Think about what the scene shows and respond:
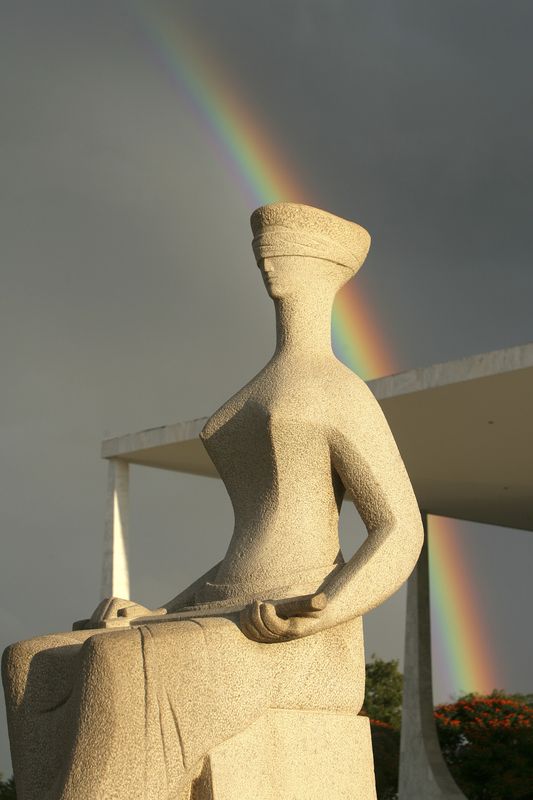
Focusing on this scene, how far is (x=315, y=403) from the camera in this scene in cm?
430

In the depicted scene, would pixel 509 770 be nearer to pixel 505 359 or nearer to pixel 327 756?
pixel 505 359

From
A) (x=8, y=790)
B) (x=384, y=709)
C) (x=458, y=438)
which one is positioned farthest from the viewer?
(x=384, y=709)

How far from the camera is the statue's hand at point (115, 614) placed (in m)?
4.36

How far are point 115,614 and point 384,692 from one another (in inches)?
746

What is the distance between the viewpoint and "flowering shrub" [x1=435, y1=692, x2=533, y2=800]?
56.1 ft

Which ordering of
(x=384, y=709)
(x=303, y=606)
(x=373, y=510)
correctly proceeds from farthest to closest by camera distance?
1. (x=384, y=709)
2. (x=373, y=510)
3. (x=303, y=606)

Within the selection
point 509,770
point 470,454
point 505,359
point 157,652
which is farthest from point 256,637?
point 509,770

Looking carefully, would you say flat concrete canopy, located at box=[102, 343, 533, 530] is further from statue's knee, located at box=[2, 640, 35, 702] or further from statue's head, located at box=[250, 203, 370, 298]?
statue's knee, located at box=[2, 640, 35, 702]

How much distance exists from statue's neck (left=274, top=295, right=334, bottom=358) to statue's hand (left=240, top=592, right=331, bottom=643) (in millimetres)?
1049

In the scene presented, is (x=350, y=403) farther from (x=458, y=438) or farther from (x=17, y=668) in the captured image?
(x=458, y=438)

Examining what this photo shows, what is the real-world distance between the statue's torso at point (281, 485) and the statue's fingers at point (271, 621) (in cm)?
31

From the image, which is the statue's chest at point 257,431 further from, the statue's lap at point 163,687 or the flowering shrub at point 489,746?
the flowering shrub at point 489,746

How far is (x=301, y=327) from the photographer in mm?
4598

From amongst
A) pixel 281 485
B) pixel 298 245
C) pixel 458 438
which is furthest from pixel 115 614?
pixel 458 438
